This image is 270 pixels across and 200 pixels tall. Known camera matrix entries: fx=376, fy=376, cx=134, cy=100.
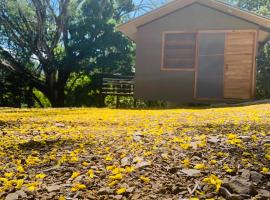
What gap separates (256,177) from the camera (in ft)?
12.0

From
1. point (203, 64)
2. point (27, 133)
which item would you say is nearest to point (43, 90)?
point (203, 64)

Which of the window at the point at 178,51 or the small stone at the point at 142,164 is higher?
the window at the point at 178,51

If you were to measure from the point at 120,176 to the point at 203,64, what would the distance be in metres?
10.5

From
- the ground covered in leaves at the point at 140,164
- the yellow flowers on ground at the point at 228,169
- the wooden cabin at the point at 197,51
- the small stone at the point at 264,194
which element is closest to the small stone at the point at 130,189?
the ground covered in leaves at the point at 140,164

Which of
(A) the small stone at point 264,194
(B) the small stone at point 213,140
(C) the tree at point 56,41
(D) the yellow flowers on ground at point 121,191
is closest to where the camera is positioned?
(A) the small stone at point 264,194

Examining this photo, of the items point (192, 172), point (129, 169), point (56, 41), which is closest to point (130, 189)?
point (129, 169)

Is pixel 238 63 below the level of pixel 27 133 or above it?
above

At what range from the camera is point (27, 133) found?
20.5ft

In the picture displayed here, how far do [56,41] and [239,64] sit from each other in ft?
40.3

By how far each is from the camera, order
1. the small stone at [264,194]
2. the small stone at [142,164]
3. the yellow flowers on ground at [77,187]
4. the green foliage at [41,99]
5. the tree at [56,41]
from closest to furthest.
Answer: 1. the small stone at [264,194]
2. the yellow flowers on ground at [77,187]
3. the small stone at [142,164]
4. the tree at [56,41]
5. the green foliage at [41,99]

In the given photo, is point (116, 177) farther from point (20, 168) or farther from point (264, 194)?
point (264, 194)

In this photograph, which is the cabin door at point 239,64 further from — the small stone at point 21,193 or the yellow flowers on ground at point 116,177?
the small stone at point 21,193

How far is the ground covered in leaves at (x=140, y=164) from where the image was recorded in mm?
3480

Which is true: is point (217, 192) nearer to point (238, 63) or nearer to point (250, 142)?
point (250, 142)
